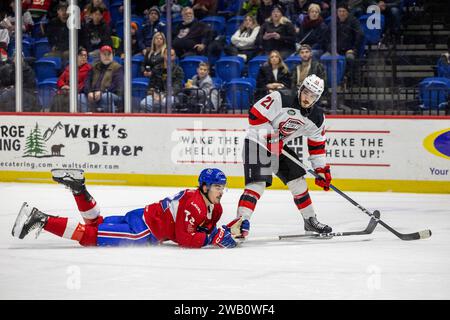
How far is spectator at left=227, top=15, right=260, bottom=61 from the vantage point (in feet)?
41.0

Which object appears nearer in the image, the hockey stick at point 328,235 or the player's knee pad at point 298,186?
the hockey stick at point 328,235

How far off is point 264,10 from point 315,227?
5239 millimetres

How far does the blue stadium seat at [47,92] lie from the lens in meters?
12.5

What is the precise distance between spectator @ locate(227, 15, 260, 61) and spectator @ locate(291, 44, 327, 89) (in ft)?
3.17

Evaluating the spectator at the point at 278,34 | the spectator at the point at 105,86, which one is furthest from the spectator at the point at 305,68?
the spectator at the point at 105,86

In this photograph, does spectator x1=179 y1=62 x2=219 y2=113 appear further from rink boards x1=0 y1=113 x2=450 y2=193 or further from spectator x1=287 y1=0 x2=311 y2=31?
spectator x1=287 y1=0 x2=311 y2=31

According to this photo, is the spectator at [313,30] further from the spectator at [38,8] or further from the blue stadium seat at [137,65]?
the spectator at [38,8]

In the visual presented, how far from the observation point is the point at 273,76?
38.8ft

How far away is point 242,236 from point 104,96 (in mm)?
5498

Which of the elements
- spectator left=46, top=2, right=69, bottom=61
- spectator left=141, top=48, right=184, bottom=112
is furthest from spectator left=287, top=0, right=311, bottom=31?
spectator left=46, top=2, right=69, bottom=61

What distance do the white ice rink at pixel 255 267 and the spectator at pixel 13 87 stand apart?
3742 millimetres

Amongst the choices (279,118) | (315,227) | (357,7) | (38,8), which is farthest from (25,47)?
(315,227)

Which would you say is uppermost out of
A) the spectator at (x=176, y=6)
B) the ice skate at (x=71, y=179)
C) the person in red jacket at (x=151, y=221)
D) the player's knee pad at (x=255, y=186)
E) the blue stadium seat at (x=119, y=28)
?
the spectator at (x=176, y=6)

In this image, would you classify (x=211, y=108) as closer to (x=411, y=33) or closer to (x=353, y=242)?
(x=411, y=33)
